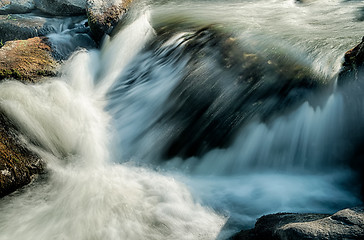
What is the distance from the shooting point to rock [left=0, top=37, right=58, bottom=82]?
210 inches

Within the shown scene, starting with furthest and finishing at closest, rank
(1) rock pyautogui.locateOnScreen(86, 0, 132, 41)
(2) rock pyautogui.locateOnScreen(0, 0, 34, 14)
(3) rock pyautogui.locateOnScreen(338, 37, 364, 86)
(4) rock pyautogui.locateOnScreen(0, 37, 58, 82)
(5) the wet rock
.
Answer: (2) rock pyautogui.locateOnScreen(0, 0, 34, 14) < (1) rock pyautogui.locateOnScreen(86, 0, 132, 41) < (4) rock pyautogui.locateOnScreen(0, 37, 58, 82) < (5) the wet rock < (3) rock pyautogui.locateOnScreen(338, 37, 364, 86)

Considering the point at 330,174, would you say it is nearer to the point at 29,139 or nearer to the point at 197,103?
the point at 197,103

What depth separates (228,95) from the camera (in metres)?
4.63

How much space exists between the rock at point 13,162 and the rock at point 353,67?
444 centimetres

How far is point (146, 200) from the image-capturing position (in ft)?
12.2

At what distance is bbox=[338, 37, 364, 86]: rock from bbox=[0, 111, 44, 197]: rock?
4443 millimetres

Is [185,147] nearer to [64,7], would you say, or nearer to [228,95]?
[228,95]

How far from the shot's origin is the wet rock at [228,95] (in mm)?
4297

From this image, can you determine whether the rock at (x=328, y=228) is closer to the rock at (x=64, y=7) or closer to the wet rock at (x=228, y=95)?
the wet rock at (x=228, y=95)

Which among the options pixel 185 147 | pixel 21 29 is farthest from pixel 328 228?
pixel 21 29

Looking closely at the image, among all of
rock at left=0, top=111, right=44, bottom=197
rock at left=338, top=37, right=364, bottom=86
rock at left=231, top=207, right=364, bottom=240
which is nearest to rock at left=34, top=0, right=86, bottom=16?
rock at left=0, top=111, right=44, bottom=197

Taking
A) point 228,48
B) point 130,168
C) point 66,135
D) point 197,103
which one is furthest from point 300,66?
point 66,135

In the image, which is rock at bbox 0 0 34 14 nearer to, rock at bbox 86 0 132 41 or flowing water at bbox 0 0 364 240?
rock at bbox 86 0 132 41

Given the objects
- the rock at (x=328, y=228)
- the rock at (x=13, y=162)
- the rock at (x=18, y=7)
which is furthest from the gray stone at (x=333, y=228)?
the rock at (x=18, y=7)
